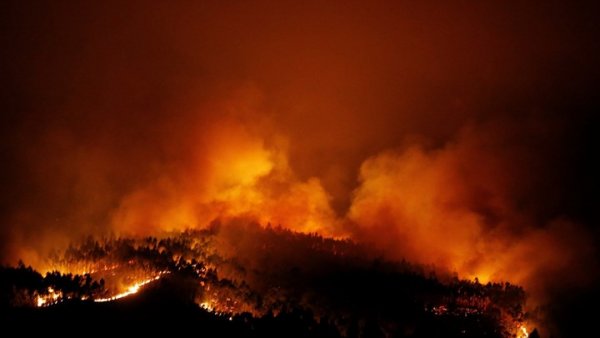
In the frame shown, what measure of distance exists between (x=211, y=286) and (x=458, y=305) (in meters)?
15.9

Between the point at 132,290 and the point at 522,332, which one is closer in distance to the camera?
the point at 132,290

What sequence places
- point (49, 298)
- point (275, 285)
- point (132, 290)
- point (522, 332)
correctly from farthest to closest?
point (522, 332) → point (275, 285) → point (132, 290) → point (49, 298)

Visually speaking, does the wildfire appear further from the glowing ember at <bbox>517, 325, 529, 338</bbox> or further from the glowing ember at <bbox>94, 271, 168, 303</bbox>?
the glowing ember at <bbox>517, 325, 529, 338</bbox>

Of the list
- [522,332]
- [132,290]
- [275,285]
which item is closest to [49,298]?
[132,290]

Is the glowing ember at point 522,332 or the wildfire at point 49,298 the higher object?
the wildfire at point 49,298

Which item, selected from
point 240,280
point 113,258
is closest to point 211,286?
point 240,280

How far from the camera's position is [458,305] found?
1556 inches

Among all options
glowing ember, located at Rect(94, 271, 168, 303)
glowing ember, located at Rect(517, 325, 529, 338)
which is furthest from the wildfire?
glowing ember, located at Rect(517, 325, 529, 338)

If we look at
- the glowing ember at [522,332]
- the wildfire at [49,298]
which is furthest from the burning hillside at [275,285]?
the glowing ember at [522,332]

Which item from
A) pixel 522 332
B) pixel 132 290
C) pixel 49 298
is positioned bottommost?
pixel 522 332

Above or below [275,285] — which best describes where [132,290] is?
below

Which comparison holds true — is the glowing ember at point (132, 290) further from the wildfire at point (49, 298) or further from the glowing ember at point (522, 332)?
the glowing ember at point (522, 332)

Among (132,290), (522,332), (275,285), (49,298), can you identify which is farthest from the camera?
(522,332)

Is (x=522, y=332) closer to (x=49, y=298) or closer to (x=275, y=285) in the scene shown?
(x=275, y=285)
